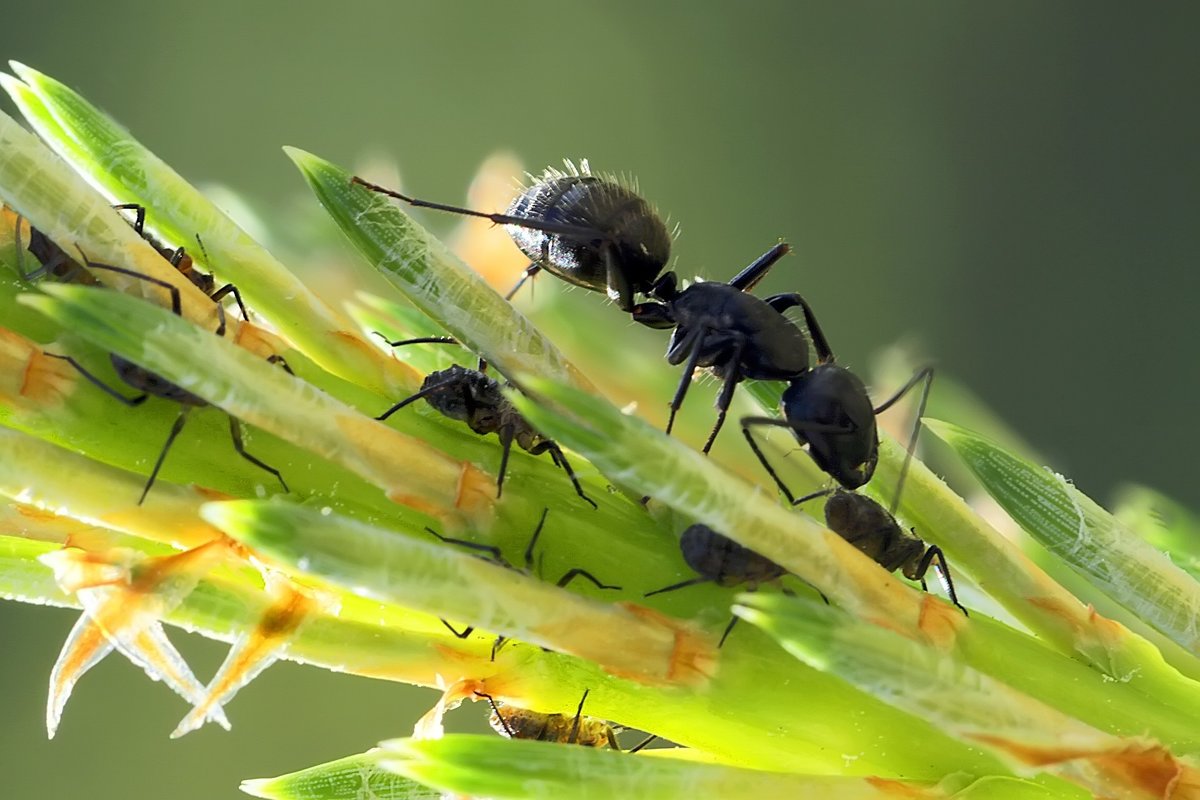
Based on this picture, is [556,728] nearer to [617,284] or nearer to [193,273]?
[193,273]

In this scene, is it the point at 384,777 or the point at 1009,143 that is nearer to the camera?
the point at 384,777

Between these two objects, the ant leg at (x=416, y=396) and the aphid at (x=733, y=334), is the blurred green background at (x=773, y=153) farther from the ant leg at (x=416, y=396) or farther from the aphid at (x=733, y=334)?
the ant leg at (x=416, y=396)

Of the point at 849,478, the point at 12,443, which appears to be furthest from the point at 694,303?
the point at 12,443

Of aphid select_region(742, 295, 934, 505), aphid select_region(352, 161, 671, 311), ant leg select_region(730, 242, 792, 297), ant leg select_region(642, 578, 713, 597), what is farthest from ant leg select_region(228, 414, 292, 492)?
ant leg select_region(730, 242, 792, 297)

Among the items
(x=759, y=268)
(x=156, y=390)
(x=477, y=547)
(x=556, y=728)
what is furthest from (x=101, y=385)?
(x=759, y=268)

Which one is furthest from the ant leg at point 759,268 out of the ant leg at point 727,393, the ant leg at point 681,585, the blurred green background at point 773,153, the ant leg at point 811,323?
the blurred green background at point 773,153

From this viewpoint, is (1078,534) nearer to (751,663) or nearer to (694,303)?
(751,663)

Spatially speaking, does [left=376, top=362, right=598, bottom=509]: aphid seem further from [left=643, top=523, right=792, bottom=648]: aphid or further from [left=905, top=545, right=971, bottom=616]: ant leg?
[left=905, top=545, right=971, bottom=616]: ant leg
